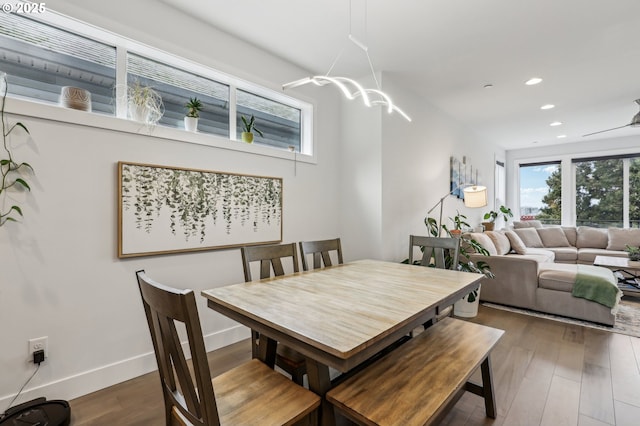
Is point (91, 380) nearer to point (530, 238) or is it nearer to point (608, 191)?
point (530, 238)

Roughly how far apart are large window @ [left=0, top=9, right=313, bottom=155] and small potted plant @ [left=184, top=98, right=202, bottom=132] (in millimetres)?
66

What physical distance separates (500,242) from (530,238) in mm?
1933

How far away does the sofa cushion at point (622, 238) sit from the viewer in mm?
5459

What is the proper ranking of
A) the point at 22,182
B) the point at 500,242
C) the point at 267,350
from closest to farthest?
the point at 267,350 < the point at 22,182 < the point at 500,242

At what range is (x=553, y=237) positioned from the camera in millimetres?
6133

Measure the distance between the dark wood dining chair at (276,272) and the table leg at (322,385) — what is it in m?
0.26

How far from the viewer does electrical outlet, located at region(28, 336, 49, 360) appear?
1792 millimetres

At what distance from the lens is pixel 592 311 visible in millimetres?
3199

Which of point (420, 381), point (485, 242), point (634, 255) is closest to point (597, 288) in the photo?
point (485, 242)

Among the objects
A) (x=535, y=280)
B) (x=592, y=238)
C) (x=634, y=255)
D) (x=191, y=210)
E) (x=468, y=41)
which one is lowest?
(x=535, y=280)

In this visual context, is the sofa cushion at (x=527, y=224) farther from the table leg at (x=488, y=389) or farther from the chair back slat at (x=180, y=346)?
the chair back slat at (x=180, y=346)

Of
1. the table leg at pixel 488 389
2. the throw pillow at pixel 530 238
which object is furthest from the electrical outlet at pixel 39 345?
the throw pillow at pixel 530 238

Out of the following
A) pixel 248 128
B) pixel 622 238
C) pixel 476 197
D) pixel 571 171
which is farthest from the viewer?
pixel 571 171

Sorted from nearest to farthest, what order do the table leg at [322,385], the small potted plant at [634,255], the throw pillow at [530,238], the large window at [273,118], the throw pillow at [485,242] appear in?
1. the table leg at [322,385]
2. the large window at [273,118]
3. the throw pillow at [485,242]
4. the small potted plant at [634,255]
5. the throw pillow at [530,238]
